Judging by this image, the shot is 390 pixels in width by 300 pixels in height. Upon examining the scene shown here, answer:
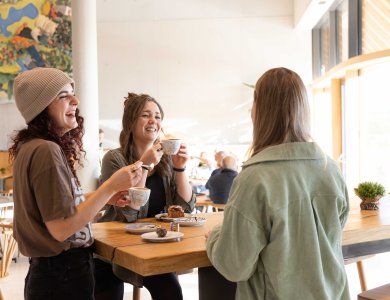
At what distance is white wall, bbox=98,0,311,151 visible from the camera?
9.92 metres

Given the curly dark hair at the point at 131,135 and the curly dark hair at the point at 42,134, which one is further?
the curly dark hair at the point at 131,135

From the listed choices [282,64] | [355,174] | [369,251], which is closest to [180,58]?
[282,64]

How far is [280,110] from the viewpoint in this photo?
165 cm

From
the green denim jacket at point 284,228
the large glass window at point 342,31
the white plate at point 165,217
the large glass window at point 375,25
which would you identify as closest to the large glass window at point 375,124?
the large glass window at point 375,25

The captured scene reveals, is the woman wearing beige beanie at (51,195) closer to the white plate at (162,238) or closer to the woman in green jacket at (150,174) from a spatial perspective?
the white plate at (162,238)

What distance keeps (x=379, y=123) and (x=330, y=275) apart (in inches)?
210

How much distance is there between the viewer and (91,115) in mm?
5465

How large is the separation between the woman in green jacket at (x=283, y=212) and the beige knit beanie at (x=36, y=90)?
2.29ft

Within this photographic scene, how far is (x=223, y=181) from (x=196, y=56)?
16.8 feet

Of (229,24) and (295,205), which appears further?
(229,24)

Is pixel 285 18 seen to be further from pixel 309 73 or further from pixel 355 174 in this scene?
pixel 355 174

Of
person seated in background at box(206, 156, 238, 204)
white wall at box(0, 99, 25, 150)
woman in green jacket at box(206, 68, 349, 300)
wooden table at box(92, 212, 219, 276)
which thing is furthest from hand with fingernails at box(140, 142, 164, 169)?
white wall at box(0, 99, 25, 150)

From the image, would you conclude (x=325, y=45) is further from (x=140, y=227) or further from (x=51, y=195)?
(x=51, y=195)

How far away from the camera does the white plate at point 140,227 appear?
7.30 ft
